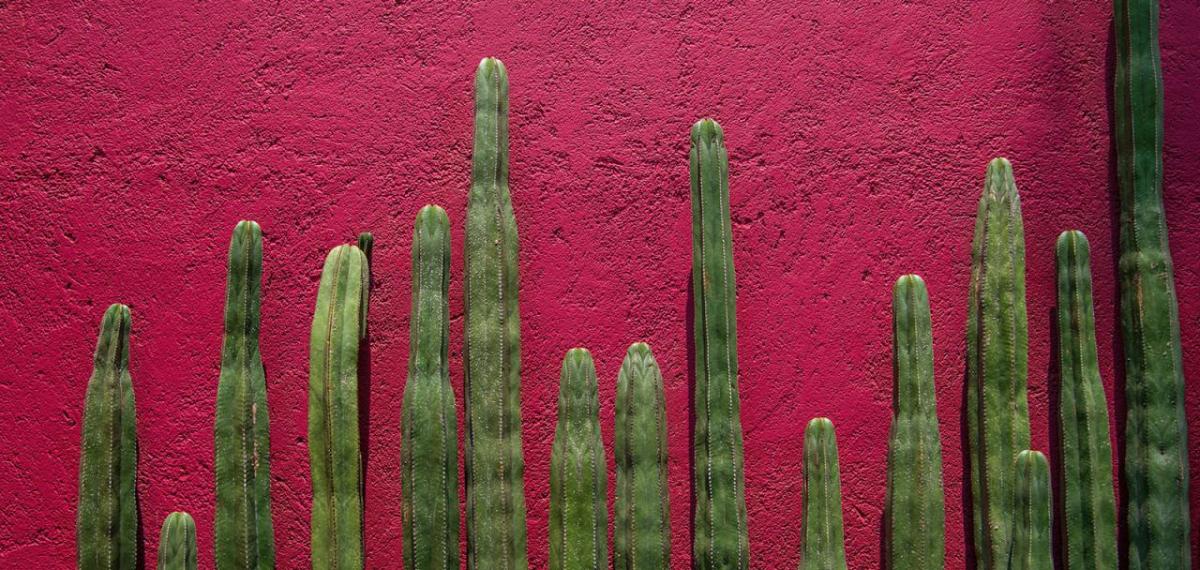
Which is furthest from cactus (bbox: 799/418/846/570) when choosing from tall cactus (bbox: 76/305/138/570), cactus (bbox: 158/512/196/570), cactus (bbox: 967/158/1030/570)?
tall cactus (bbox: 76/305/138/570)

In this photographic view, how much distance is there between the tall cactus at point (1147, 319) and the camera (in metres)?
2.81

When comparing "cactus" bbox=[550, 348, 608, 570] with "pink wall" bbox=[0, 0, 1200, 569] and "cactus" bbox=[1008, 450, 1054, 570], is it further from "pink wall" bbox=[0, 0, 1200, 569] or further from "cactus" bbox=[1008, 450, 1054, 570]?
"cactus" bbox=[1008, 450, 1054, 570]

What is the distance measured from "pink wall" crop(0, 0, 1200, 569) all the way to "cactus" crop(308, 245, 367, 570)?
9.2 inches

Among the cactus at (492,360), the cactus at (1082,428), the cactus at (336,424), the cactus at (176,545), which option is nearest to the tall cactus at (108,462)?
the cactus at (176,545)

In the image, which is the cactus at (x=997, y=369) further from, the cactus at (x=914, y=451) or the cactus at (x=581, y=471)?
the cactus at (x=581, y=471)

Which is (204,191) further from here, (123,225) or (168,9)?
(168,9)

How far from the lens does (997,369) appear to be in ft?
9.17

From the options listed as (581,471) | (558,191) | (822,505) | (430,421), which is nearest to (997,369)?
(822,505)

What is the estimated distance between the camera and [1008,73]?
309 cm

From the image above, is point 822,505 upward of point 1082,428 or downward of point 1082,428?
downward

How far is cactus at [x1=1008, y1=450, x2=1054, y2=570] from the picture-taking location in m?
2.64

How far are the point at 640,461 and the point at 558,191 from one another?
0.81 m

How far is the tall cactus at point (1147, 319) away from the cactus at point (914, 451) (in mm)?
528

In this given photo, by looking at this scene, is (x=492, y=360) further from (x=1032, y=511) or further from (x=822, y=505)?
(x=1032, y=511)
